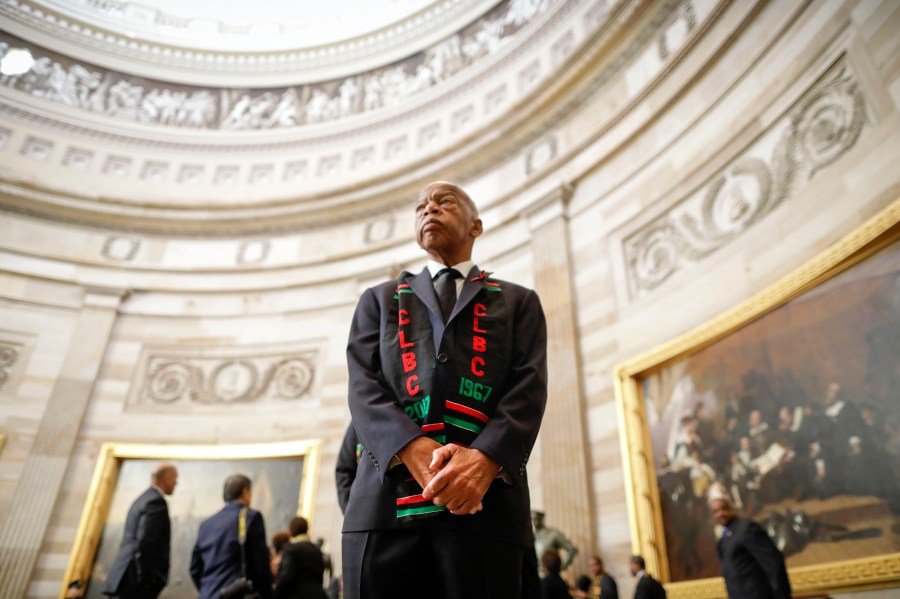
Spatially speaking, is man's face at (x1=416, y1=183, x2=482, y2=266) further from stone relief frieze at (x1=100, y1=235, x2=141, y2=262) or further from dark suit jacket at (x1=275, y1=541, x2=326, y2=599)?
stone relief frieze at (x1=100, y1=235, x2=141, y2=262)

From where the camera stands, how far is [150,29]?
16609mm

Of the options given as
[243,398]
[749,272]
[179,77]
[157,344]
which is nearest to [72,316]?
[157,344]

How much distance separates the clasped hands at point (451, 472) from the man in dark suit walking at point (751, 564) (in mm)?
3663

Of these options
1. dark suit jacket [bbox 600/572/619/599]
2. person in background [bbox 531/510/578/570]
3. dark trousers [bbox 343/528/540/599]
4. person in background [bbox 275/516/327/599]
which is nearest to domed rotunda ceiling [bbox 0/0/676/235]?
person in background [bbox 531/510/578/570]

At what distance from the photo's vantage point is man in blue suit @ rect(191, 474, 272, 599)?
4.16 metres

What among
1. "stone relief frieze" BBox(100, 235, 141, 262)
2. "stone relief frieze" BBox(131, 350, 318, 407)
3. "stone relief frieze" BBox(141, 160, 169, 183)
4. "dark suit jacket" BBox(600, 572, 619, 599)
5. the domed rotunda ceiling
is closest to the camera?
"dark suit jacket" BBox(600, 572, 619, 599)

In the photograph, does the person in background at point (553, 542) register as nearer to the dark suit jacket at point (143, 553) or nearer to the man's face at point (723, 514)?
the man's face at point (723, 514)

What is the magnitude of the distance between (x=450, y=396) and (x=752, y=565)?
382cm

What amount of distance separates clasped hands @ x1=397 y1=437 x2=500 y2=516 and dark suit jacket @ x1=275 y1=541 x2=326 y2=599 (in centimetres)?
332

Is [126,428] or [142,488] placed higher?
[126,428]

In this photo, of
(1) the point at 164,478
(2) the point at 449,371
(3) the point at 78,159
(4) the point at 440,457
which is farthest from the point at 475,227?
(3) the point at 78,159

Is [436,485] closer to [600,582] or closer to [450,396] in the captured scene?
[450,396]

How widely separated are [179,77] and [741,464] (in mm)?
16139

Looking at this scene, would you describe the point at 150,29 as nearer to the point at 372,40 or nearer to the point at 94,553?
the point at 372,40
